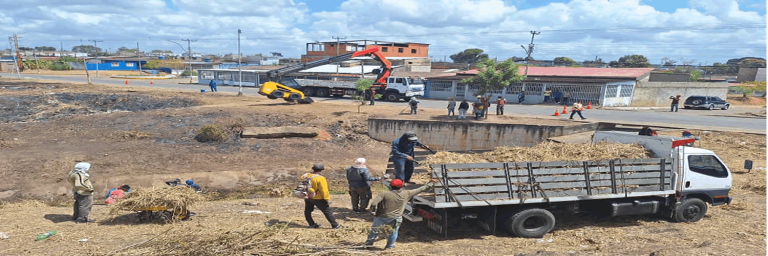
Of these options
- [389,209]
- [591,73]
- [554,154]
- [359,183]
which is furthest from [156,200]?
[591,73]

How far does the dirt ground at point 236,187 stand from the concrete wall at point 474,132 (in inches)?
61.7

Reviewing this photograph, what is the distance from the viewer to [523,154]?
1019 centimetres

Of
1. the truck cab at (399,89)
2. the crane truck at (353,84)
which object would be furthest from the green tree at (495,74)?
the crane truck at (353,84)

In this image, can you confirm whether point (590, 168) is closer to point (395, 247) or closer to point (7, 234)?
point (395, 247)

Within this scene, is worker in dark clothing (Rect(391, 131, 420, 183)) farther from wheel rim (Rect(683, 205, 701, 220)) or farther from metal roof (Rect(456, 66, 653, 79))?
metal roof (Rect(456, 66, 653, 79))

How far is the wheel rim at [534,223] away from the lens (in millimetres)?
9000

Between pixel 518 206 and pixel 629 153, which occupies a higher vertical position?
pixel 629 153

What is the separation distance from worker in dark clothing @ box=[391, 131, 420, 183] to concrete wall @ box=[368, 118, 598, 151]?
10353 mm

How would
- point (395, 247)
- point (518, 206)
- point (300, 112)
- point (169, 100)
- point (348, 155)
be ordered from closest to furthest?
point (395, 247), point (518, 206), point (348, 155), point (300, 112), point (169, 100)

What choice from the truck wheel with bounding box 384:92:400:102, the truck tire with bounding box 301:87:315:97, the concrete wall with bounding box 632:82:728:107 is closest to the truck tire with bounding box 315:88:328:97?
the truck tire with bounding box 301:87:315:97

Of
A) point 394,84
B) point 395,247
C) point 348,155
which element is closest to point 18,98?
point 394,84

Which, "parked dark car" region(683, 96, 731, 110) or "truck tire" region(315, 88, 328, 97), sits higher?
"truck tire" region(315, 88, 328, 97)

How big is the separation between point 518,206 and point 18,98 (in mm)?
37706

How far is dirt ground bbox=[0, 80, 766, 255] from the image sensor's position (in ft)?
26.2
